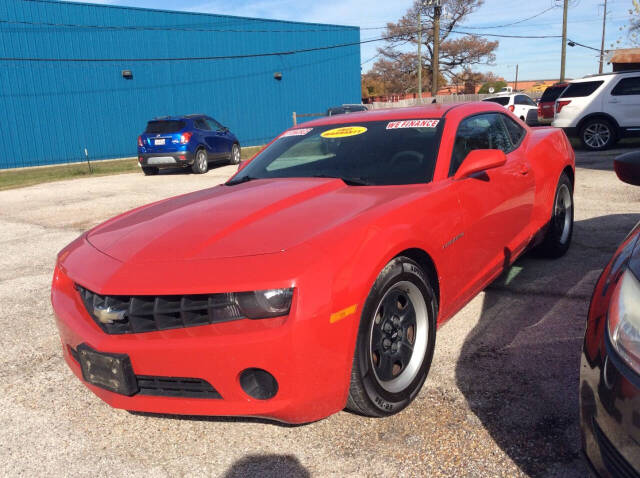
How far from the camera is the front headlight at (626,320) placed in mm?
1568

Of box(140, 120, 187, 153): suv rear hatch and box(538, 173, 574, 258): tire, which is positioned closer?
box(538, 173, 574, 258): tire

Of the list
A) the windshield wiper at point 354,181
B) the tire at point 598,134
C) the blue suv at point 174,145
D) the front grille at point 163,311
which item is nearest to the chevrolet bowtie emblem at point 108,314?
the front grille at point 163,311

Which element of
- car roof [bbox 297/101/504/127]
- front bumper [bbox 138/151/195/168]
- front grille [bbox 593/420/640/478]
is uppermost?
car roof [bbox 297/101/504/127]

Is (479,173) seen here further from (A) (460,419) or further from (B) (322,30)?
(B) (322,30)

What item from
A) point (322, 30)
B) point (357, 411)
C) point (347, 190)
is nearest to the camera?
point (357, 411)

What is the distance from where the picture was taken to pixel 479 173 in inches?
134

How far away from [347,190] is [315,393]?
1340mm

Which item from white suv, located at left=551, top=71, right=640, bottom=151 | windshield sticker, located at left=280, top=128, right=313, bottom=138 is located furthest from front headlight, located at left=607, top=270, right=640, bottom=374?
white suv, located at left=551, top=71, right=640, bottom=151

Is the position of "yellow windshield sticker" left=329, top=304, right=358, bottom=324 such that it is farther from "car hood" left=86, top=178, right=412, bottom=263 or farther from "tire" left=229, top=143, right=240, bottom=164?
"tire" left=229, top=143, right=240, bottom=164

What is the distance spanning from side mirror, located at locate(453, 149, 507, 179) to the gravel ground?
1035mm

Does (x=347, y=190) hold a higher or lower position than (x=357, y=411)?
higher

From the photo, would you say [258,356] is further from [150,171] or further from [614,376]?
[150,171]

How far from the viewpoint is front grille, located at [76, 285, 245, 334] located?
218 cm

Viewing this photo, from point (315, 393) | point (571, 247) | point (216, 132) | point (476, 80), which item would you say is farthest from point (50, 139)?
point (476, 80)
